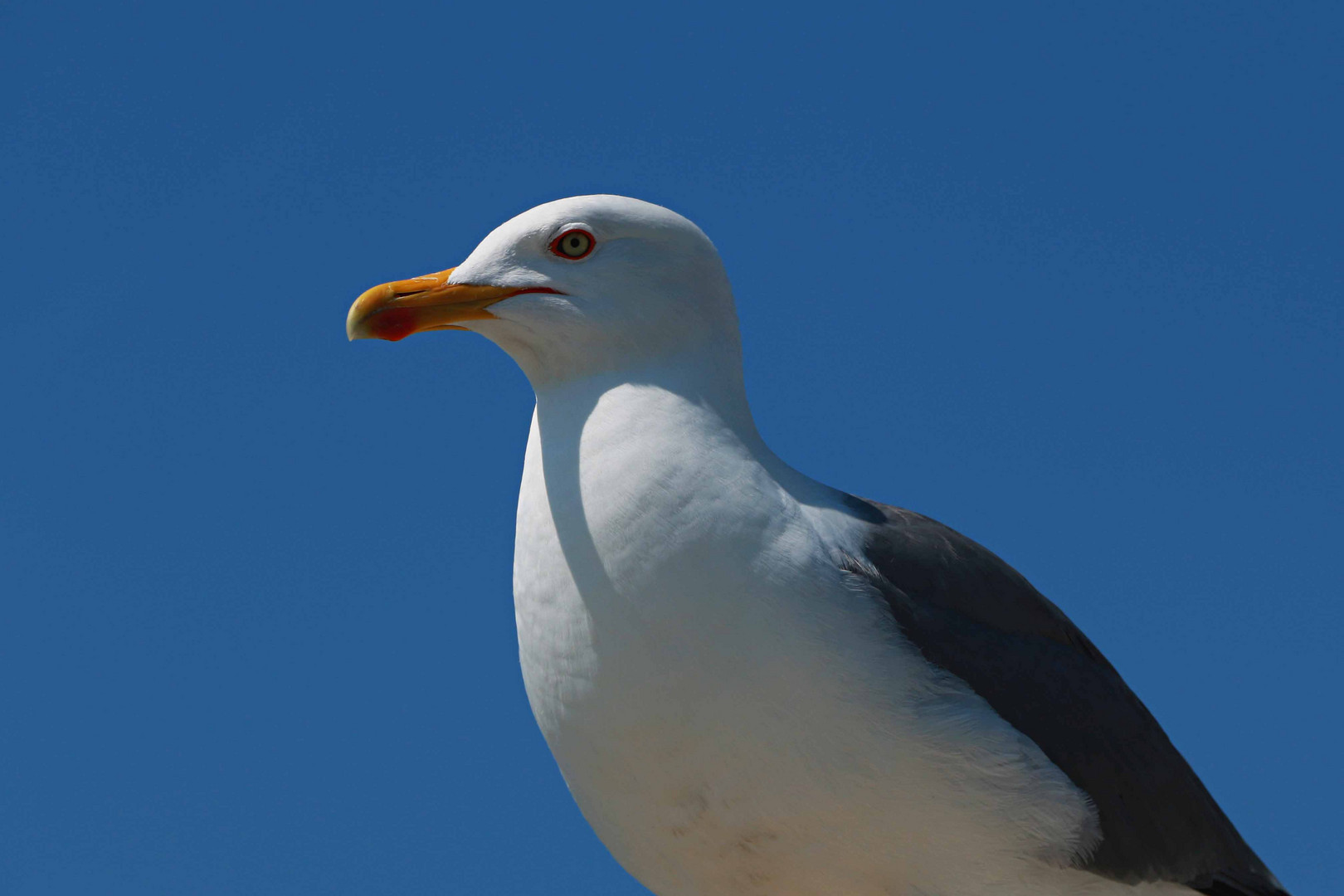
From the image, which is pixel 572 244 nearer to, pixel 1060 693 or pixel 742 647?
pixel 742 647

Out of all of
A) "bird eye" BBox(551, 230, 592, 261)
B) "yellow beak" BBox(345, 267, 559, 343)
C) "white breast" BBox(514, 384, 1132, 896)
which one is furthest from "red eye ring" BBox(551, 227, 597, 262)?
"white breast" BBox(514, 384, 1132, 896)

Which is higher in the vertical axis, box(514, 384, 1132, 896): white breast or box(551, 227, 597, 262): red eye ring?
box(551, 227, 597, 262): red eye ring

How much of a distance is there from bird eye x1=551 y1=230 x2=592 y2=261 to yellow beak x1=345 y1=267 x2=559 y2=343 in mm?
128

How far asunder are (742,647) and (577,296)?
4.24 feet

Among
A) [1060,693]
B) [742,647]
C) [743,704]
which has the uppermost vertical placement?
[1060,693]

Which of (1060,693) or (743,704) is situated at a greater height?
(1060,693)

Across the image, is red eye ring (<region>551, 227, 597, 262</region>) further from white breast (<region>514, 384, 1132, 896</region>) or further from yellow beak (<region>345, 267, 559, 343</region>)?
white breast (<region>514, 384, 1132, 896</region>)

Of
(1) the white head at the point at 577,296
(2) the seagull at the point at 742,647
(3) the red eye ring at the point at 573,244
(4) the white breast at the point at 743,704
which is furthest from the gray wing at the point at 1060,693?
(3) the red eye ring at the point at 573,244

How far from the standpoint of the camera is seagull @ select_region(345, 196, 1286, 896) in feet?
12.7

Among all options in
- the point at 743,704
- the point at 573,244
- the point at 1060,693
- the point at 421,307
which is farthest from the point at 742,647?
the point at 421,307

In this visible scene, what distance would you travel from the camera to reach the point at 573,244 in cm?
445

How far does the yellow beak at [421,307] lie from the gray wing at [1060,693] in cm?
138

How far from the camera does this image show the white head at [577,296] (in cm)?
441

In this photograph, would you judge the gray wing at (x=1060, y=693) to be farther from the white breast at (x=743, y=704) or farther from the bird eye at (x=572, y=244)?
the bird eye at (x=572, y=244)
